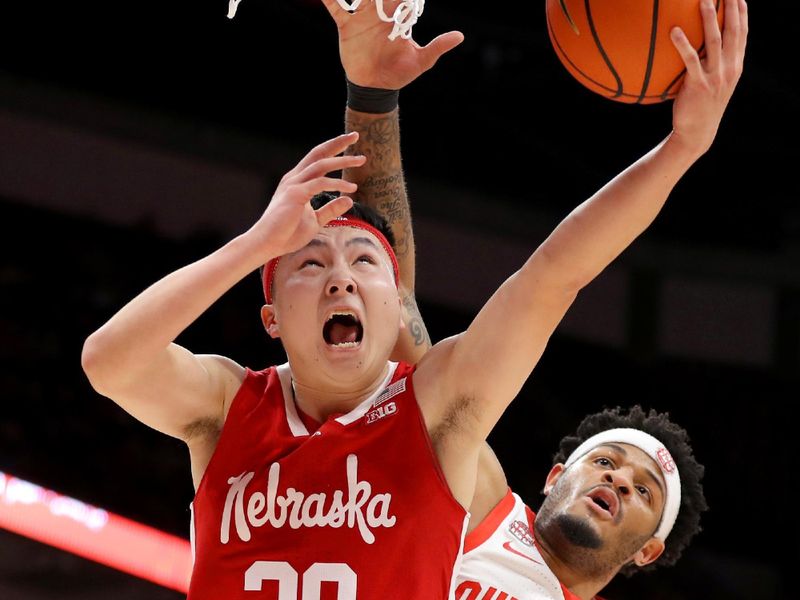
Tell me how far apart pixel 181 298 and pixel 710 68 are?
110cm

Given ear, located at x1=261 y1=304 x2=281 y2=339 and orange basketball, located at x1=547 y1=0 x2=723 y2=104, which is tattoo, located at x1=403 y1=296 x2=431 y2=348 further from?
orange basketball, located at x1=547 y1=0 x2=723 y2=104

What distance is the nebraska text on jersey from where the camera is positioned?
235 centimetres

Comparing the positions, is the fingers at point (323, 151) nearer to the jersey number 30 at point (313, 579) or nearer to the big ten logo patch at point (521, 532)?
the jersey number 30 at point (313, 579)

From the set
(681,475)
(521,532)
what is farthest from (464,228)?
(521,532)

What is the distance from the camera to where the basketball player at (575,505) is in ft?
10.2

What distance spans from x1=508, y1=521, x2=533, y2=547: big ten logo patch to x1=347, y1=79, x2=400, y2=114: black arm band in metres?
1.22

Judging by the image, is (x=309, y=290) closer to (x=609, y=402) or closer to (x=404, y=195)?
(x=404, y=195)

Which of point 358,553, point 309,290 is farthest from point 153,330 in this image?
point 358,553

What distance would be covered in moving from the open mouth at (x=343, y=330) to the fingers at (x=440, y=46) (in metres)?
0.71

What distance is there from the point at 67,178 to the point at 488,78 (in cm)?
393

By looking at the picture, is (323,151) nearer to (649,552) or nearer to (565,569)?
(565,569)

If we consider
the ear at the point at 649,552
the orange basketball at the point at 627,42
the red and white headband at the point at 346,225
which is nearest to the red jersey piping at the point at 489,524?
the ear at the point at 649,552

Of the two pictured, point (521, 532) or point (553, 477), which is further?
point (553, 477)

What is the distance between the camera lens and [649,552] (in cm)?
363
